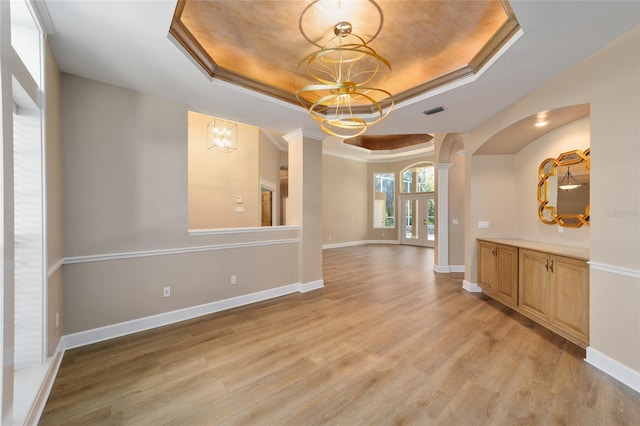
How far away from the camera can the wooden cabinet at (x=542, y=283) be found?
8.63ft

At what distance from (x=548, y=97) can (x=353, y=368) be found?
11.1 feet

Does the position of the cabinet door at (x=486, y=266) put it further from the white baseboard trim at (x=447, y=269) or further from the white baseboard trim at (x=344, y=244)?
the white baseboard trim at (x=344, y=244)

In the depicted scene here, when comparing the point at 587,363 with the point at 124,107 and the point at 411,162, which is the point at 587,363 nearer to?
the point at 124,107

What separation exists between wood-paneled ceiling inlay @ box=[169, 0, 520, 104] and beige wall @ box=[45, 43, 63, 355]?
1.21 meters

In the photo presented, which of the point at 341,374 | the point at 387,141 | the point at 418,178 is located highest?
the point at 387,141

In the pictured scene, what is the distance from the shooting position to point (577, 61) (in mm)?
2398

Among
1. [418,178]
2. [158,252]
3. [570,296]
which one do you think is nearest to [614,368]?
[570,296]

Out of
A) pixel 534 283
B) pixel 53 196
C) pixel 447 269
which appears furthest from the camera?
pixel 447 269

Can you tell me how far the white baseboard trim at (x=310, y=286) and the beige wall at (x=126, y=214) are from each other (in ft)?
4.21

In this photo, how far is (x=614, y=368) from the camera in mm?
2178

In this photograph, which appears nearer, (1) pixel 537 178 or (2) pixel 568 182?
(2) pixel 568 182

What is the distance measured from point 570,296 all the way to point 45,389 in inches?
187

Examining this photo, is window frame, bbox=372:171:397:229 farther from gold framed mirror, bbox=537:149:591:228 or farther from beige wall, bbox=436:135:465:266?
gold framed mirror, bbox=537:149:591:228

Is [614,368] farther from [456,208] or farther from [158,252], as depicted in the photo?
[158,252]
